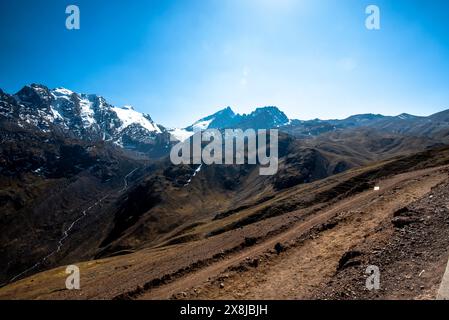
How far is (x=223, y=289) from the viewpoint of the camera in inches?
944

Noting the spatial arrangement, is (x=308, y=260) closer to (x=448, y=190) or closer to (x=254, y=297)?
(x=254, y=297)

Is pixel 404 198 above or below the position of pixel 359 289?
above

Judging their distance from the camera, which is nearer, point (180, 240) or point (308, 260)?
point (308, 260)

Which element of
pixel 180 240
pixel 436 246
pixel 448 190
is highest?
pixel 448 190

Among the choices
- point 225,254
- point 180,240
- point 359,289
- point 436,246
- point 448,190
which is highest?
point 448,190

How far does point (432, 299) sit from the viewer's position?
623 inches

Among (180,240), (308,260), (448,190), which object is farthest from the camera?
(180,240)

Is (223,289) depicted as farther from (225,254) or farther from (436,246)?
(436,246)
